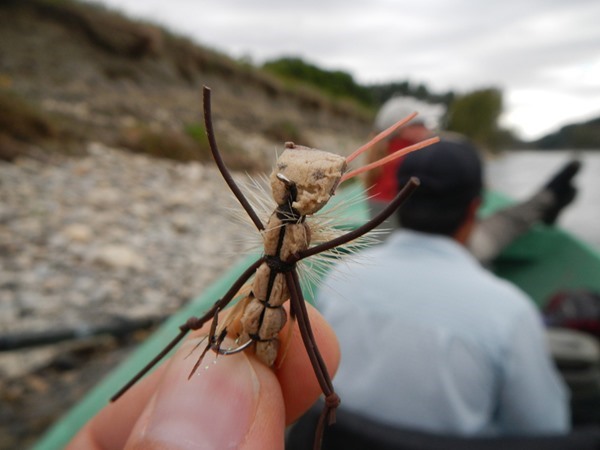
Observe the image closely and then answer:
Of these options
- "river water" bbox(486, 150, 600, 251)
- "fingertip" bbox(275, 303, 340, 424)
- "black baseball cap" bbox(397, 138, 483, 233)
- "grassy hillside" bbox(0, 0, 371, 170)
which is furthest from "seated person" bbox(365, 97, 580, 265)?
"fingertip" bbox(275, 303, 340, 424)

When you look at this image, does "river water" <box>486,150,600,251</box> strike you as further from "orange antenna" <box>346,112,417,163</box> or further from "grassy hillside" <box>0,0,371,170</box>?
"orange antenna" <box>346,112,417,163</box>

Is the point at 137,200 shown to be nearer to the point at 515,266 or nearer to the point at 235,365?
the point at 515,266

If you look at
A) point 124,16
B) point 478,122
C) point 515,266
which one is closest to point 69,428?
point 515,266

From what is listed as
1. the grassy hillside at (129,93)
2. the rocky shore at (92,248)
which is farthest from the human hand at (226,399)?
the grassy hillside at (129,93)

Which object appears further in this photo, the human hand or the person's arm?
the person's arm

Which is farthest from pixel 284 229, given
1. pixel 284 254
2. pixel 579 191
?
pixel 579 191

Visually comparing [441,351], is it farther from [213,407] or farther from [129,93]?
[129,93]

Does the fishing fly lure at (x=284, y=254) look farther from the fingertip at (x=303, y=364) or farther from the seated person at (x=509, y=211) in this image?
the seated person at (x=509, y=211)
